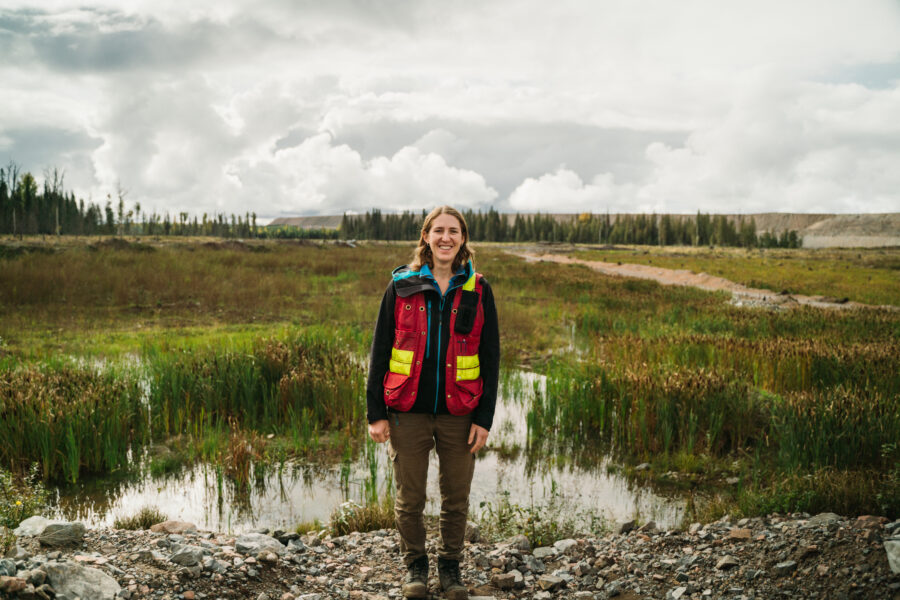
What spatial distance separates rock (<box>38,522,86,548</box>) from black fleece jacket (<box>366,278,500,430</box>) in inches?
87.6

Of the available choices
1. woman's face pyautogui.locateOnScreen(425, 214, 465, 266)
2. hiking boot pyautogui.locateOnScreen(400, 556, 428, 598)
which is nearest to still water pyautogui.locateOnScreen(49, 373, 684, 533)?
hiking boot pyautogui.locateOnScreen(400, 556, 428, 598)

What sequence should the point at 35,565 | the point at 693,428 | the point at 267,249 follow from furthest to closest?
the point at 267,249 → the point at 693,428 → the point at 35,565

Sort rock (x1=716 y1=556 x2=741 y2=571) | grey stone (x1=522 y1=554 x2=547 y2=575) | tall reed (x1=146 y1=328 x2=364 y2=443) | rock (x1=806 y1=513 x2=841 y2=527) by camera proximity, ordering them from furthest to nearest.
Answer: tall reed (x1=146 y1=328 x2=364 y2=443), grey stone (x1=522 y1=554 x2=547 y2=575), rock (x1=806 y1=513 x2=841 y2=527), rock (x1=716 y1=556 x2=741 y2=571)

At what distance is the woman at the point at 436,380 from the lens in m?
3.62

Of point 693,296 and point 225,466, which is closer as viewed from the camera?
point 225,466

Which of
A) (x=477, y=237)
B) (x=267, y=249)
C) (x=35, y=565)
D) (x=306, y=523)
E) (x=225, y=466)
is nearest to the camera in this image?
(x=35, y=565)

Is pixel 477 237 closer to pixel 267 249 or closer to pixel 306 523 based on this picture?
pixel 267 249

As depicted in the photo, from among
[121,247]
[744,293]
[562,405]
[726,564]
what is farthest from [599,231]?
[726,564]

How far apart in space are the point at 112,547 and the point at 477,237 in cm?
15215

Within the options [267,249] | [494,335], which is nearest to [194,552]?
[494,335]

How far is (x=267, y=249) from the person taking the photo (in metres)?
45.8

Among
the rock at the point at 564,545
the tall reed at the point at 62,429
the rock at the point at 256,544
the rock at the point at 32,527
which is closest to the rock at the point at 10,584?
the rock at the point at 32,527

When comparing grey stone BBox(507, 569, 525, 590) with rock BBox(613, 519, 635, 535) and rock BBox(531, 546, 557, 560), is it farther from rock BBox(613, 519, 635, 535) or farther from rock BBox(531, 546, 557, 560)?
rock BBox(613, 519, 635, 535)

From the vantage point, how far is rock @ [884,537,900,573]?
11.0 feet
